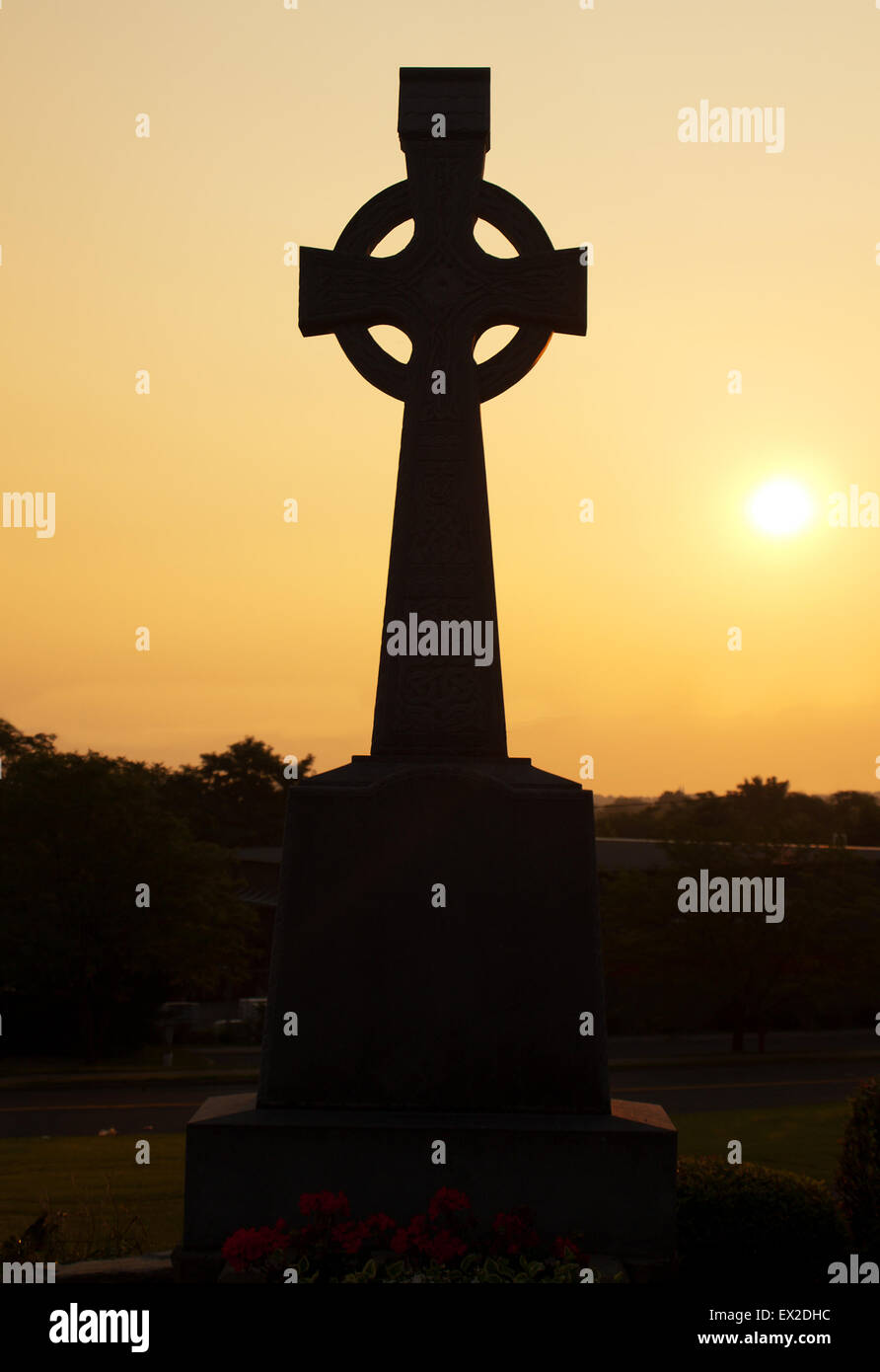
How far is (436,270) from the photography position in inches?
356

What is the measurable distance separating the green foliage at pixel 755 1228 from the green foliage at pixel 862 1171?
0.65 metres

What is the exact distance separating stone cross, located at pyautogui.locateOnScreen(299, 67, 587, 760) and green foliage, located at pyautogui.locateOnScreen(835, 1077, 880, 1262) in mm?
3994

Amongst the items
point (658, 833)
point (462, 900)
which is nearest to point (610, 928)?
point (658, 833)

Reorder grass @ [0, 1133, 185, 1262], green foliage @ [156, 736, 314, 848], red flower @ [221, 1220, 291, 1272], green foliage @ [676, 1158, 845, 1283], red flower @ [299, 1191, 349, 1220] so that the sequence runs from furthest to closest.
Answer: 1. green foliage @ [156, 736, 314, 848]
2. grass @ [0, 1133, 185, 1262]
3. green foliage @ [676, 1158, 845, 1283]
4. red flower @ [299, 1191, 349, 1220]
5. red flower @ [221, 1220, 291, 1272]

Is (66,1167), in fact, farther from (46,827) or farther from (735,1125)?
(46,827)

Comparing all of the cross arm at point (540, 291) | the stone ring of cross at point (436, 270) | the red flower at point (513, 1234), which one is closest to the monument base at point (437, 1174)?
the red flower at point (513, 1234)

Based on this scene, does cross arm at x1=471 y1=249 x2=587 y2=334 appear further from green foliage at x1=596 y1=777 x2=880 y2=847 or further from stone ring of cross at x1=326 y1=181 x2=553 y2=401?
green foliage at x1=596 y1=777 x2=880 y2=847

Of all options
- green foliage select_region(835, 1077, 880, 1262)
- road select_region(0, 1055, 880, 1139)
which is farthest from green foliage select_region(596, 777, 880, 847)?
green foliage select_region(835, 1077, 880, 1262)

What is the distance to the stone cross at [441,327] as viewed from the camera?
8.41 m

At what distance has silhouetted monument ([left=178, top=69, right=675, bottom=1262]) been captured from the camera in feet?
23.4

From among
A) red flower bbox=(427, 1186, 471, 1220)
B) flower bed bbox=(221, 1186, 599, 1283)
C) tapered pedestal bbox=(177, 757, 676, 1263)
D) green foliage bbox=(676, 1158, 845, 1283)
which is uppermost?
tapered pedestal bbox=(177, 757, 676, 1263)
